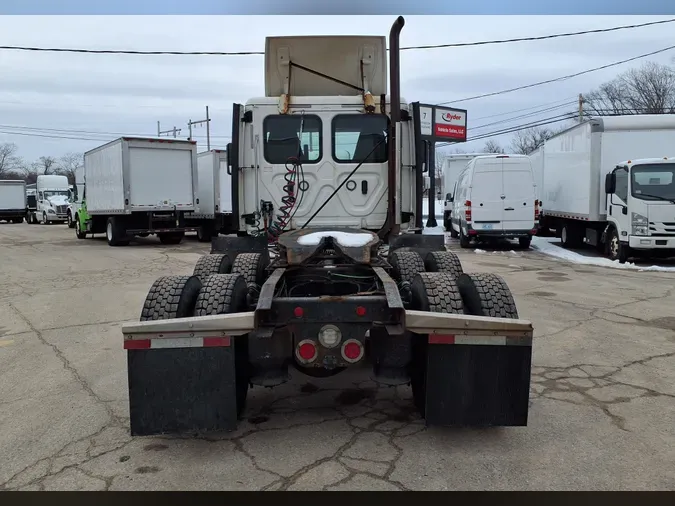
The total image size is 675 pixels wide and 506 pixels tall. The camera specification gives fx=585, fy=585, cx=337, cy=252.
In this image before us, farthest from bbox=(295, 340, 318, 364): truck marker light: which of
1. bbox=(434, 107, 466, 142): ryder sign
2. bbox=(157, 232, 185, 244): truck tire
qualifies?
bbox=(434, 107, 466, 142): ryder sign

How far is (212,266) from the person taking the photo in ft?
19.8

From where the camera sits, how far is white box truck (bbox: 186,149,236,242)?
21219 mm

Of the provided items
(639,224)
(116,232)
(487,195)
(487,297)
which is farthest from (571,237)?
(116,232)

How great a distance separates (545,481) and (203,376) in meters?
2.11

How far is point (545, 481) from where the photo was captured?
A: 10.9 ft

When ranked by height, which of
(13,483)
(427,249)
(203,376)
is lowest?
(13,483)

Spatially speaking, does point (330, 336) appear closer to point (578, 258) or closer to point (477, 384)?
point (477, 384)

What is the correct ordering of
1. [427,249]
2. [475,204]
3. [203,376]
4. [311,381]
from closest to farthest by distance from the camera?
1. [203,376]
2. [311,381]
3. [427,249]
4. [475,204]

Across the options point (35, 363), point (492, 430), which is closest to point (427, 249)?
point (492, 430)

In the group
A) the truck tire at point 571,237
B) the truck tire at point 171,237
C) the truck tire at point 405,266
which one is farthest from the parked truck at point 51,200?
the truck tire at point 405,266

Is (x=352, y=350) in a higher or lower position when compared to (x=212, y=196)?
lower

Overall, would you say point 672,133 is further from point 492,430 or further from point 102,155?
point 102,155

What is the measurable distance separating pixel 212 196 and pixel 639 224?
46.7 ft

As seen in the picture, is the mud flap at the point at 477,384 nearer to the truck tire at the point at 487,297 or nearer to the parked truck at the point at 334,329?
the parked truck at the point at 334,329
